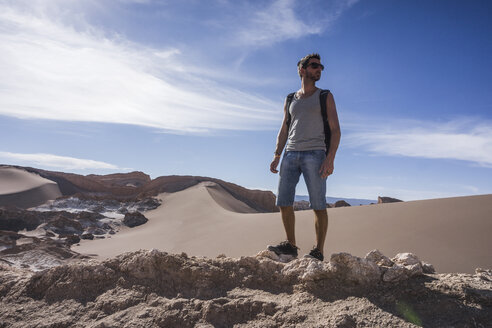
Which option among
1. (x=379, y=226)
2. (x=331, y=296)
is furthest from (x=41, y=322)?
(x=379, y=226)

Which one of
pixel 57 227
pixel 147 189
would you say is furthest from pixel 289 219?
pixel 147 189

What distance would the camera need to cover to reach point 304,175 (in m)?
2.85

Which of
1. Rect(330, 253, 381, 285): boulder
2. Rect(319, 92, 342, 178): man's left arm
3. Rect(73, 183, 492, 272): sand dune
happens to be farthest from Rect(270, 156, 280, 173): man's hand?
Rect(73, 183, 492, 272): sand dune

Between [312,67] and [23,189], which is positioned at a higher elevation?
[312,67]

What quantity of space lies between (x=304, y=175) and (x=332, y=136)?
1.31ft

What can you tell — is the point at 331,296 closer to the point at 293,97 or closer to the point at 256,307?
the point at 256,307

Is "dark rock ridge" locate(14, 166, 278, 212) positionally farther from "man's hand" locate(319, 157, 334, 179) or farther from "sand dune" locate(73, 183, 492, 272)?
"man's hand" locate(319, 157, 334, 179)

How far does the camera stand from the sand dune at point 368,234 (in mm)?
4070

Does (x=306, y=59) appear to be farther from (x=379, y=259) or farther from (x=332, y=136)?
(x=379, y=259)

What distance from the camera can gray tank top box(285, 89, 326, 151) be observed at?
2836 millimetres

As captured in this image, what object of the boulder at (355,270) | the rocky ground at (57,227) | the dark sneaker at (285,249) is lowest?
the rocky ground at (57,227)

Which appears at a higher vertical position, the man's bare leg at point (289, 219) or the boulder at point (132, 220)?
the man's bare leg at point (289, 219)

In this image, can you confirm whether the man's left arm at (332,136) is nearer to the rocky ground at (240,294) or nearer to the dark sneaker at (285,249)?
the dark sneaker at (285,249)

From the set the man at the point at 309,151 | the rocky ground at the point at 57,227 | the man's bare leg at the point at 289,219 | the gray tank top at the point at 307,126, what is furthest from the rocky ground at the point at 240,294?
the rocky ground at the point at 57,227
